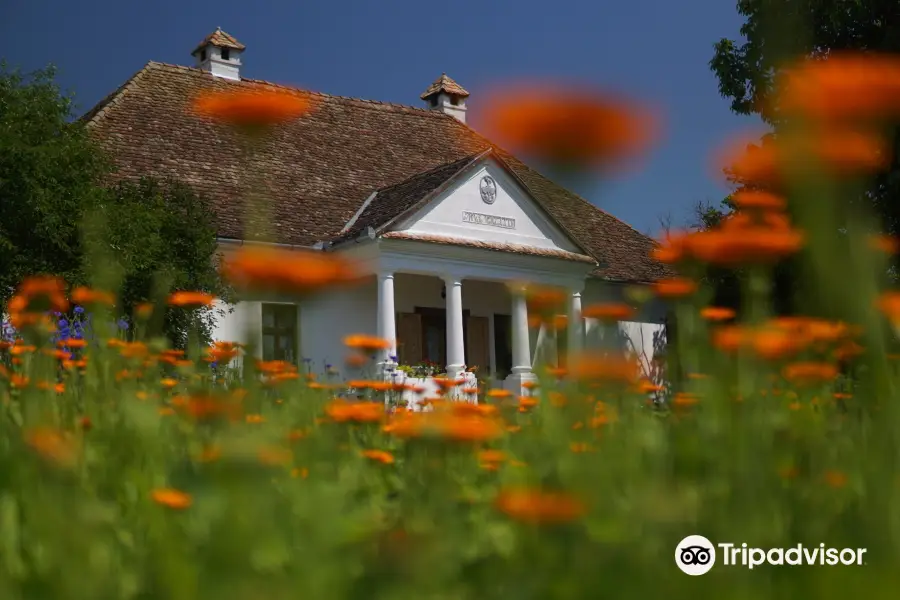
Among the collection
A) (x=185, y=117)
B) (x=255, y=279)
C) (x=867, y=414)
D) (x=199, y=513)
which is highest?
(x=185, y=117)

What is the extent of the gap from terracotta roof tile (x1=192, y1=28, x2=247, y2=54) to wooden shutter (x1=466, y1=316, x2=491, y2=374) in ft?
27.5

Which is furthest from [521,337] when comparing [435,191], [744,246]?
[744,246]

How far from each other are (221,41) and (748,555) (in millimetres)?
22973

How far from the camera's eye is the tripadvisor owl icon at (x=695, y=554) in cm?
180

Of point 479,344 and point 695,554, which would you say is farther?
point 479,344

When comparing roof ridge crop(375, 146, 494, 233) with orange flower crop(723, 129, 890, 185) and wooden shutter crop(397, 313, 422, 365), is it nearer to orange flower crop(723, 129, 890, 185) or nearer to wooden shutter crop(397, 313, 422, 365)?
wooden shutter crop(397, 313, 422, 365)

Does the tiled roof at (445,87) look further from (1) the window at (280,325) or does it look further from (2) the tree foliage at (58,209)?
(2) the tree foliage at (58,209)

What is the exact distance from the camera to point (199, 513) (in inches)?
93.4

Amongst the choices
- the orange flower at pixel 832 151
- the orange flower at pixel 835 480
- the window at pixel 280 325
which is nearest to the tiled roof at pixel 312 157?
the window at pixel 280 325

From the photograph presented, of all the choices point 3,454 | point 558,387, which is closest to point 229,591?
point 3,454

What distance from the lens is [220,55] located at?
2336 centimetres

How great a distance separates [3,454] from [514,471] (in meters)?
1.53

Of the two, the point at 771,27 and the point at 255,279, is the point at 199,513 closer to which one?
the point at 255,279

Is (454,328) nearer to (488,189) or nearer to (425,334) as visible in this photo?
(425,334)
